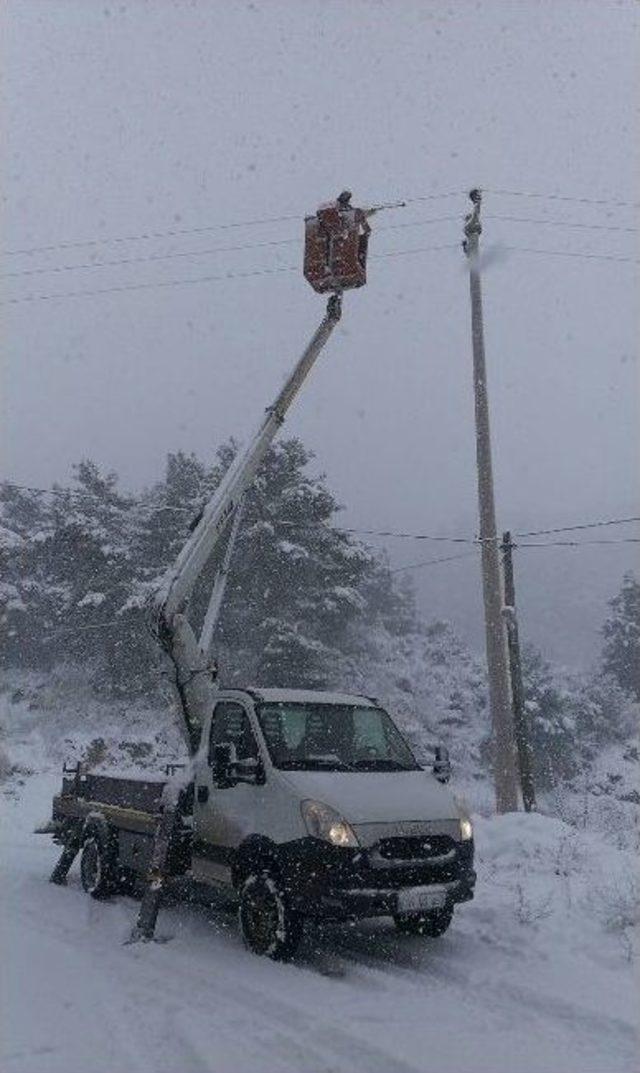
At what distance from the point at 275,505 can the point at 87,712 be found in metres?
12.7

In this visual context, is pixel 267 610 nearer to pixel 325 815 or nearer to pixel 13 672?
pixel 13 672

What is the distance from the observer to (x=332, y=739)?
316 inches

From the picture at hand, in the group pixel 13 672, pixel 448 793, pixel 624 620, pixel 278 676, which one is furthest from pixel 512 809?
pixel 624 620

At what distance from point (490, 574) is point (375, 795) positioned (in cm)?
855

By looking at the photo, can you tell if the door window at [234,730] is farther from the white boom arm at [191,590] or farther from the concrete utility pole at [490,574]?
the concrete utility pole at [490,574]

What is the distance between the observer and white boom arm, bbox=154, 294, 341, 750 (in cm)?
965

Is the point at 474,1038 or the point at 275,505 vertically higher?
the point at 275,505

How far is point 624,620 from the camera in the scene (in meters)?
58.6

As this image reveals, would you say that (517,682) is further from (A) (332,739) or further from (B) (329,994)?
(B) (329,994)

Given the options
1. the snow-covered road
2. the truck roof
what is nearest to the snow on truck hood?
the truck roof

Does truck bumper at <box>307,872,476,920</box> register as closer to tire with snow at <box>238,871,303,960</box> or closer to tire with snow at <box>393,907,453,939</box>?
tire with snow at <box>238,871,303,960</box>

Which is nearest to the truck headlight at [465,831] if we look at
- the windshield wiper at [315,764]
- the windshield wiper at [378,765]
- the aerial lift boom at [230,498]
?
the windshield wiper at [378,765]

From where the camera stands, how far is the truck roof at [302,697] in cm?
816

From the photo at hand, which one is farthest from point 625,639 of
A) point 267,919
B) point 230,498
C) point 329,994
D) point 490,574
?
point 329,994
